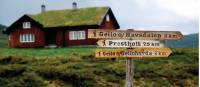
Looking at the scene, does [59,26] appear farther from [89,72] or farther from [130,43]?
[130,43]

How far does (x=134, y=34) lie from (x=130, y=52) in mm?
485

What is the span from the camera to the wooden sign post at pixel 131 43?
11695mm

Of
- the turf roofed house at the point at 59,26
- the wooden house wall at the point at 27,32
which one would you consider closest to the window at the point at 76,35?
the turf roofed house at the point at 59,26

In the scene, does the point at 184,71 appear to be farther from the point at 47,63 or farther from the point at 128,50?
the point at 128,50

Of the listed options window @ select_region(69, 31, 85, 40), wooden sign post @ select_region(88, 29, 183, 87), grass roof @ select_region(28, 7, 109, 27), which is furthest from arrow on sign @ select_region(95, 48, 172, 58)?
window @ select_region(69, 31, 85, 40)

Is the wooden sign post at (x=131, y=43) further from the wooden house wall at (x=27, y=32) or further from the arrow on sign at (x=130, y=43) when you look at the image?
the wooden house wall at (x=27, y=32)

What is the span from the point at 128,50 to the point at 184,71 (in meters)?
14.2

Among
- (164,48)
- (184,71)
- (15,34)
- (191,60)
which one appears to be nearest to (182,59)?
(191,60)

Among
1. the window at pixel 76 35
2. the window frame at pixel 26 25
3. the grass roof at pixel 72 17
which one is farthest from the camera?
the window frame at pixel 26 25

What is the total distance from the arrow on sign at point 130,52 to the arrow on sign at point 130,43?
0.40 ft

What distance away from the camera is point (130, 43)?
39.3 feet

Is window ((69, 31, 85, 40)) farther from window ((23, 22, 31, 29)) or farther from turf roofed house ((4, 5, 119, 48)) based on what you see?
window ((23, 22, 31, 29))

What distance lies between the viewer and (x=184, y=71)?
2545 centimetres

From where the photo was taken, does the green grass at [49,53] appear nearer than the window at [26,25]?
Yes
